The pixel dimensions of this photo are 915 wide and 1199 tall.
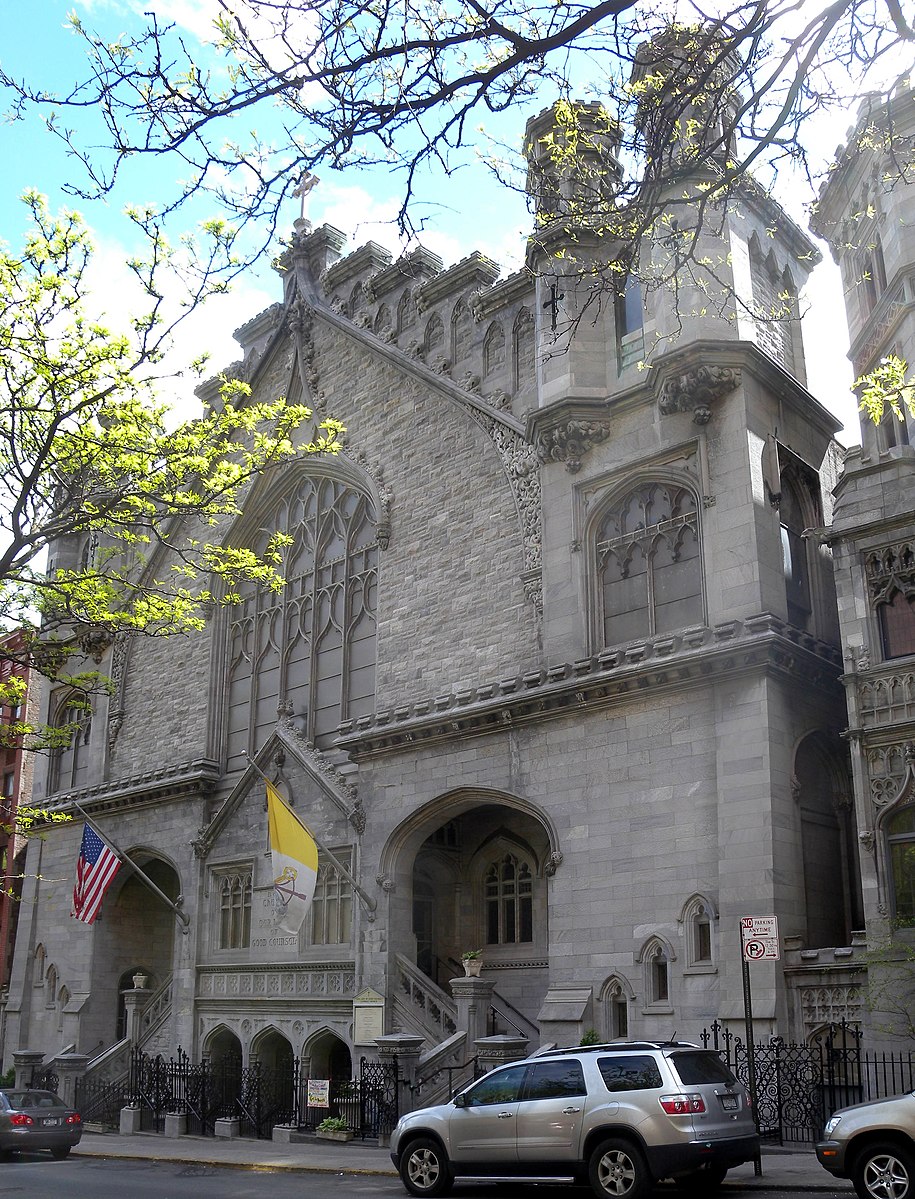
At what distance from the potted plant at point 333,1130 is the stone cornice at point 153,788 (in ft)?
39.4

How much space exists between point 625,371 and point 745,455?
396 centimetres

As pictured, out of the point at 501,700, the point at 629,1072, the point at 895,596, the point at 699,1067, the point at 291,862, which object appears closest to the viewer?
the point at 629,1072

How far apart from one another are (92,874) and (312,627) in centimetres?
817

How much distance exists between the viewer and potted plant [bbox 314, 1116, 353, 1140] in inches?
880

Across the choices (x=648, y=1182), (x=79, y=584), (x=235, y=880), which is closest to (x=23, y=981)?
(x=235, y=880)

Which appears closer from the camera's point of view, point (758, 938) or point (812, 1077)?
point (758, 938)

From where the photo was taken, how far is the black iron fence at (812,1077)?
1808 centimetres

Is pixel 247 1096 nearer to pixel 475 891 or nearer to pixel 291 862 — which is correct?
pixel 291 862

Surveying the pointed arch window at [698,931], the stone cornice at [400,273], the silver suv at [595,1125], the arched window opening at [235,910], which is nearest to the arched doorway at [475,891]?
the pointed arch window at [698,931]

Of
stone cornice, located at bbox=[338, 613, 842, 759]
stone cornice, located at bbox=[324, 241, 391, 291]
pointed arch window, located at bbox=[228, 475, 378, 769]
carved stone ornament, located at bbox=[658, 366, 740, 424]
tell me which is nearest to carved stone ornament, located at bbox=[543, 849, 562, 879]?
stone cornice, located at bbox=[338, 613, 842, 759]

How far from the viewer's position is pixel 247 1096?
25656mm

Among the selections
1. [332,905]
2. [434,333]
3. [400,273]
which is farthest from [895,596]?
[400,273]

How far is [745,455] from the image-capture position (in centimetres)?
2305

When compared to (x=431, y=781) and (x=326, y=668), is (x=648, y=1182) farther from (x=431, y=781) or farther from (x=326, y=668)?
(x=326, y=668)
